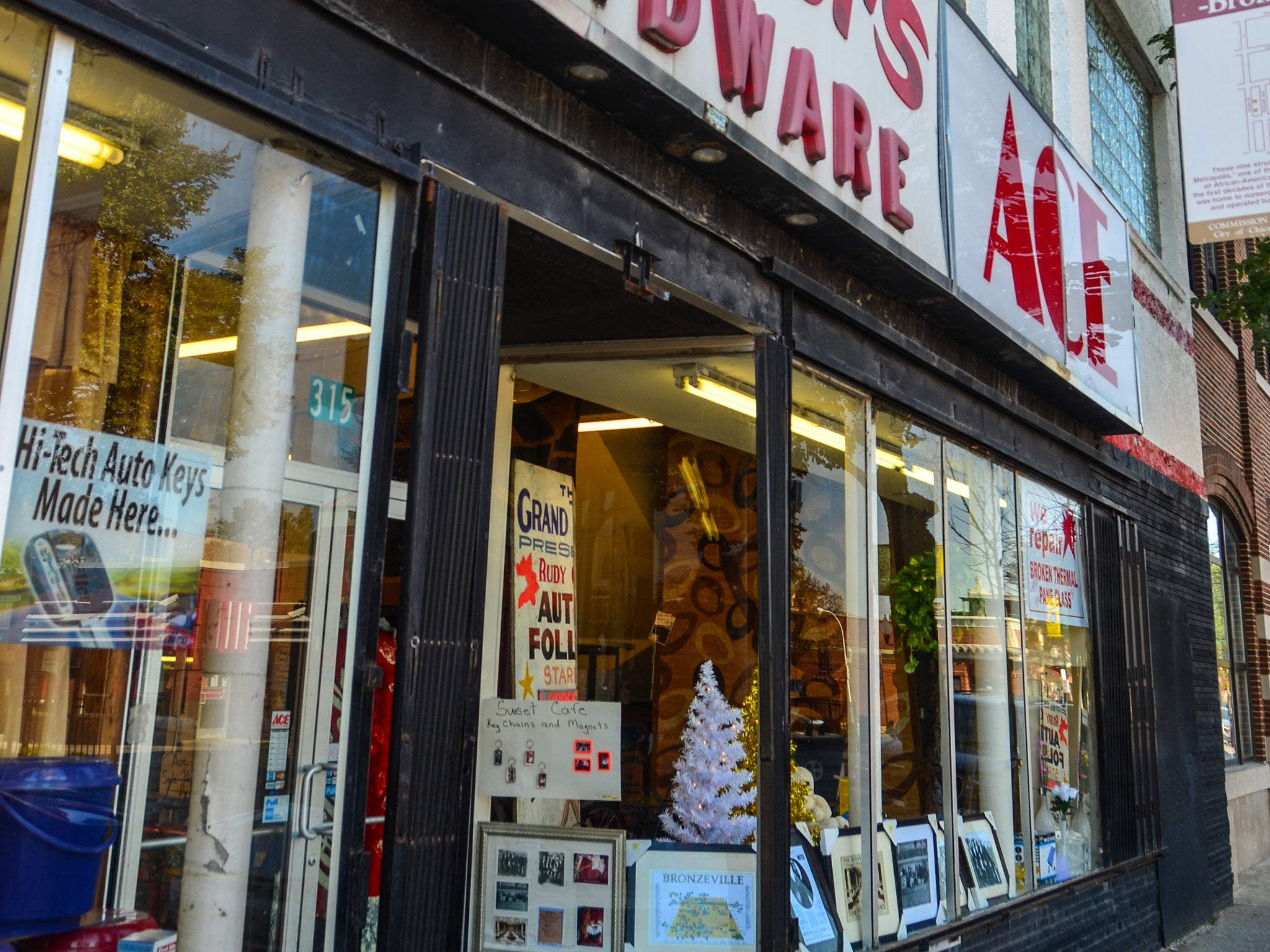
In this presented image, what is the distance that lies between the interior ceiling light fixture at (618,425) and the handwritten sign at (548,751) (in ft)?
5.88

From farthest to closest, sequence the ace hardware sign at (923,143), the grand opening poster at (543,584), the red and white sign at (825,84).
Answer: the grand opening poster at (543,584) → the ace hardware sign at (923,143) → the red and white sign at (825,84)

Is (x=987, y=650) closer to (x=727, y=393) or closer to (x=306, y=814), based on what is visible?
(x=727, y=393)

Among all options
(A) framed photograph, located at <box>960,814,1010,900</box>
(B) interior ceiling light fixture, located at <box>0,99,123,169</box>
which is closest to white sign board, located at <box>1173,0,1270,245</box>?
(A) framed photograph, located at <box>960,814,1010,900</box>

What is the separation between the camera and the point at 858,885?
18.2ft

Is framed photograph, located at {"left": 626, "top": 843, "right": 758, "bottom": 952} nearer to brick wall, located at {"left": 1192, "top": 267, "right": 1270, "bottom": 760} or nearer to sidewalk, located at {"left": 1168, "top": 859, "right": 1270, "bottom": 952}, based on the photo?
sidewalk, located at {"left": 1168, "top": 859, "right": 1270, "bottom": 952}

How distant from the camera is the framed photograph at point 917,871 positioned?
5930 mm

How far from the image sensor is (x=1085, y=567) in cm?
888

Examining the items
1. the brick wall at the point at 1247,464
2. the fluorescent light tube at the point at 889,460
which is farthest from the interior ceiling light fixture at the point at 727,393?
the brick wall at the point at 1247,464

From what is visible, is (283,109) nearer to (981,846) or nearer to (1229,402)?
(981,846)

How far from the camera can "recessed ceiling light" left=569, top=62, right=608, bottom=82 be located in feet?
13.1

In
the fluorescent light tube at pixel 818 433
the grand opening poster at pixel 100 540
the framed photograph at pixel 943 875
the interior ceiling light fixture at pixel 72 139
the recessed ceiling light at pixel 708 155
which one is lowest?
the framed photograph at pixel 943 875

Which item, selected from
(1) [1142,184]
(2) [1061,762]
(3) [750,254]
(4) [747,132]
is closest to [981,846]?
(2) [1061,762]

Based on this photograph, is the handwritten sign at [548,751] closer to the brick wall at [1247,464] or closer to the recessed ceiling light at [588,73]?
the recessed ceiling light at [588,73]

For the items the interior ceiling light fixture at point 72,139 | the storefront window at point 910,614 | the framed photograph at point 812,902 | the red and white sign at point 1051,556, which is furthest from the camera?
the red and white sign at point 1051,556
